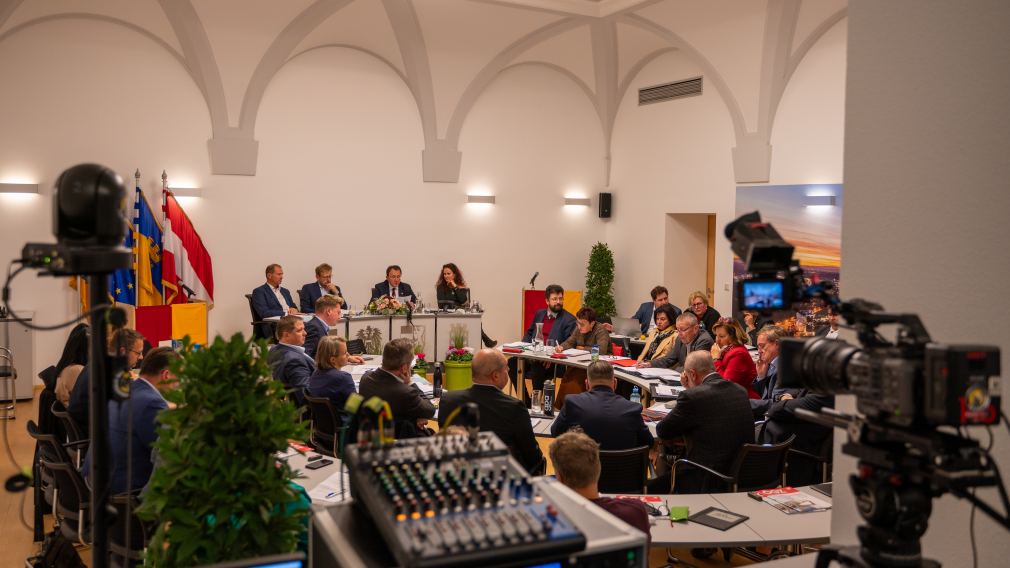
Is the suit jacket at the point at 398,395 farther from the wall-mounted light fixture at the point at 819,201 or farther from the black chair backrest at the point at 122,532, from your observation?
the wall-mounted light fixture at the point at 819,201

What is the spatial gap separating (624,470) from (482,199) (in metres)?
9.05

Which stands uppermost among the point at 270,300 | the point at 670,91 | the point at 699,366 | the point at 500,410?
the point at 670,91

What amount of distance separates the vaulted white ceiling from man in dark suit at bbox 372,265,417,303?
1950mm

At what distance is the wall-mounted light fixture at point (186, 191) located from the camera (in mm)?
11256

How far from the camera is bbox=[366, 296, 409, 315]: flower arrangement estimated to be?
10959 millimetres

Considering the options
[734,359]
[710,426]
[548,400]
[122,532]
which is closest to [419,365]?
[548,400]

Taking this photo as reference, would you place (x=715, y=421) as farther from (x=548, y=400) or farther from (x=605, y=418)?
(x=548, y=400)

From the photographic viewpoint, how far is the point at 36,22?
33.8ft

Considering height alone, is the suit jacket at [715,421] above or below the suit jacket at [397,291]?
below

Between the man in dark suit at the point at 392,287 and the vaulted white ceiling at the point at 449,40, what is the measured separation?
1.95m

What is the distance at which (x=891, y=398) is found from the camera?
1962mm

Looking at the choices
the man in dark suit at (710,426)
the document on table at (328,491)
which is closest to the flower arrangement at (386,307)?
the man in dark suit at (710,426)

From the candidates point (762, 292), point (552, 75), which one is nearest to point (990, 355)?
point (762, 292)

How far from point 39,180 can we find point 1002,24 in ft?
35.5
